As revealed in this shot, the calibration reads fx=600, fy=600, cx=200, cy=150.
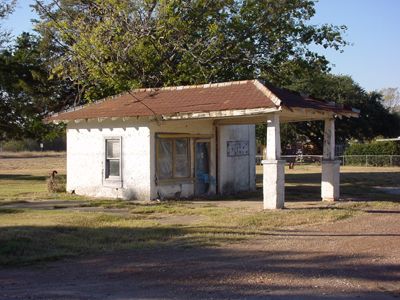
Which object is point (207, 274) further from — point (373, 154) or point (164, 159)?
point (373, 154)

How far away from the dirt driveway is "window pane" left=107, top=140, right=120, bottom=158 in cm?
944

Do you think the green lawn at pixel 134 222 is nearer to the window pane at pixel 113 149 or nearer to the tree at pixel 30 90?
the window pane at pixel 113 149

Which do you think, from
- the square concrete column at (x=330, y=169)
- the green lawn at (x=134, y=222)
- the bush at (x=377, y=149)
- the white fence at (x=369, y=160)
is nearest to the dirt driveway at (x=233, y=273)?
the green lawn at (x=134, y=222)

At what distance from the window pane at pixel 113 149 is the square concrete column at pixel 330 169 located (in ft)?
22.4

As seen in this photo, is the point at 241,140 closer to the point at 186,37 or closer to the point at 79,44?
the point at 186,37

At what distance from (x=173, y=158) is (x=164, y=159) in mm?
424

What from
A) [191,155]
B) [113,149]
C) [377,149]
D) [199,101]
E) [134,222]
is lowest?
[134,222]

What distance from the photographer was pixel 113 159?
66.7 feet

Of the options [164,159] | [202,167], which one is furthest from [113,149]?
[202,167]

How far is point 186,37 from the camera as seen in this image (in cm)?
2597

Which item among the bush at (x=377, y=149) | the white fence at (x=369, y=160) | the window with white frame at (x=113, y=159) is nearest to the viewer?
the window with white frame at (x=113, y=159)

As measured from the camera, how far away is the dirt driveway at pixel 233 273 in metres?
7.51

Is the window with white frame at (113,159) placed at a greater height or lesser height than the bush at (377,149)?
lesser

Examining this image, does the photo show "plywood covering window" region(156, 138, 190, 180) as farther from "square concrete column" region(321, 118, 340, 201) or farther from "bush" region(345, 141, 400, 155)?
"bush" region(345, 141, 400, 155)
